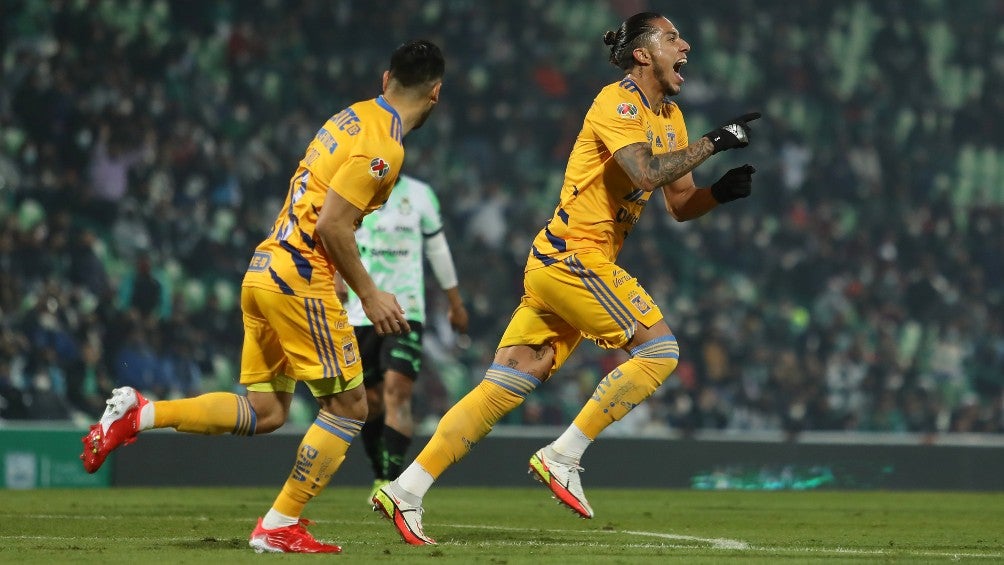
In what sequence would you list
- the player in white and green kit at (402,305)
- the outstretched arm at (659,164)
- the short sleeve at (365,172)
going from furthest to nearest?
the player in white and green kit at (402,305)
the outstretched arm at (659,164)
the short sleeve at (365,172)

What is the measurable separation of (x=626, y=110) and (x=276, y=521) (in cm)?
239

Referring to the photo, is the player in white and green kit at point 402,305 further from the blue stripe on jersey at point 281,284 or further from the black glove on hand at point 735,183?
the blue stripe on jersey at point 281,284

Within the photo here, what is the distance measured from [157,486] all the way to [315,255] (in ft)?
21.1

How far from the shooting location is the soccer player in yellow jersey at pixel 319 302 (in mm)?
5332

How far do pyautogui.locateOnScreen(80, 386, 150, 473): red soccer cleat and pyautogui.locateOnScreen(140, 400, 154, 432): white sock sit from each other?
0.05 ft

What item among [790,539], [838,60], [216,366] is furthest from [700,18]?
[790,539]

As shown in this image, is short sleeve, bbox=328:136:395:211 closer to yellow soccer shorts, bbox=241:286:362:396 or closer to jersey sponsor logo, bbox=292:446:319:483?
yellow soccer shorts, bbox=241:286:362:396

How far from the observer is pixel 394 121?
551 centimetres

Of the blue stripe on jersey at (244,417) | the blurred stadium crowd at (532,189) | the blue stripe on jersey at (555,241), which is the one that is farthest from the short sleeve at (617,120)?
the blurred stadium crowd at (532,189)

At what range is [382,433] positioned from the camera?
29.4 feet

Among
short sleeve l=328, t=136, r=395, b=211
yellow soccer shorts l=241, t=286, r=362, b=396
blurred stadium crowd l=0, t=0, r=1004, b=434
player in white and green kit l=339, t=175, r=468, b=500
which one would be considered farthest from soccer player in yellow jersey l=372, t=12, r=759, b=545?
blurred stadium crowd l=0, t=0, r=1004, b=434

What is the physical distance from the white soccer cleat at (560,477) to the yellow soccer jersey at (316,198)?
49.3 inches

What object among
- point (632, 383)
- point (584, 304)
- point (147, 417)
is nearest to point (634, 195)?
point (584, 304)

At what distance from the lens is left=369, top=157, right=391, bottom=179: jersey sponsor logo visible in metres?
5.28
